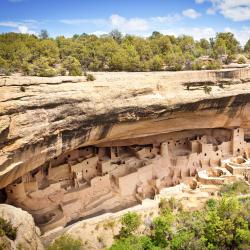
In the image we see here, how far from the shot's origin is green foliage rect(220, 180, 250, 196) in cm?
1538

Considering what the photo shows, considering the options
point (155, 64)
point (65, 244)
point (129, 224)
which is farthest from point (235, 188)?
point (65, 244)

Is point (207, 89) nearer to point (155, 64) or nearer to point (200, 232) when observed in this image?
point (155, 64)

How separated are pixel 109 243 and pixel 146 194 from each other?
4115 millimetres

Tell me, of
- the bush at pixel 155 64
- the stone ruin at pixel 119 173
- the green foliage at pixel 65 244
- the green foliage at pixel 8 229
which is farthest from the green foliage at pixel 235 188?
the green foliage at pixel 8 229

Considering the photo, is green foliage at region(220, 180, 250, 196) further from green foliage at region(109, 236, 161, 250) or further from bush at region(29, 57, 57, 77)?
bush at region(29, 57, 57, 77)

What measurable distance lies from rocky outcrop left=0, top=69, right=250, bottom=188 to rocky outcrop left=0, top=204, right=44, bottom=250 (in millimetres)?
1230

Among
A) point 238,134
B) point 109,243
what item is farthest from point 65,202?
point 238,134

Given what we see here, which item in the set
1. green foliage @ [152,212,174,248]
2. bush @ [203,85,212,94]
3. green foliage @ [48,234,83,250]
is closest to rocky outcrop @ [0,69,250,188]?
bush @ [203,85,212,94]

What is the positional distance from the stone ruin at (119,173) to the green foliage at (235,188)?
1.98ft

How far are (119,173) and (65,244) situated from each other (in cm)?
540

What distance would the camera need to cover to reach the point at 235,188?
15.5 m

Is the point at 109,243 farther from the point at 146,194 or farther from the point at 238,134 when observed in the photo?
the point at 238,134

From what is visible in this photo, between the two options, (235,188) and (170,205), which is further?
(235,188)

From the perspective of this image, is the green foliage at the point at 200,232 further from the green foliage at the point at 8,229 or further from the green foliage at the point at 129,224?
the green foliage at the point at 8,229
